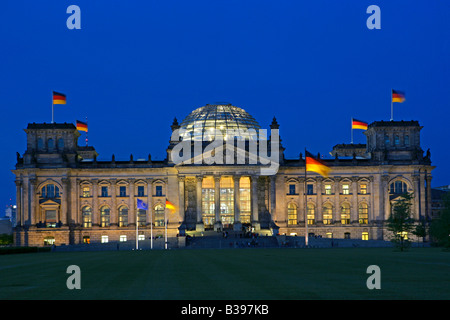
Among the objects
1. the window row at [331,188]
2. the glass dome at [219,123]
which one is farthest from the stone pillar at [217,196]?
the glass dome at [219,123]

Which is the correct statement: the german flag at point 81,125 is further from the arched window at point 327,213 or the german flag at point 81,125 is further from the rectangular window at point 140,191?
the arched window at point 327,213

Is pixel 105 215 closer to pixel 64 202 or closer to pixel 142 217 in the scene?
pixel 142 217

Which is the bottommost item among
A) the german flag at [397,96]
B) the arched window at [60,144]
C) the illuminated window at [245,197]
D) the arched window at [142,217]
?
the arched window at [142,217]

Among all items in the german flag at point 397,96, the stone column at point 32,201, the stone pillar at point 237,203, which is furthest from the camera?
the stone column at point 32,201

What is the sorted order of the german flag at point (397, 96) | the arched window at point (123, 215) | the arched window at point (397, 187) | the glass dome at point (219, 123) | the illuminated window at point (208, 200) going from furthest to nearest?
the glass dome at point (219, 123), the arched window at point (123, 215), the illuminated window at point (208, 200), the arched window at point (397, 187), the german flag at point (397, 96)

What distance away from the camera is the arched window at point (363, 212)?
132500 millimetres

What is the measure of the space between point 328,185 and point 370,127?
13.5 m

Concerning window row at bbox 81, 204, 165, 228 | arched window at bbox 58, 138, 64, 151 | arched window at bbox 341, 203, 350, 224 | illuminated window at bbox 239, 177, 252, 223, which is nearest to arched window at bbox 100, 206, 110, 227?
window row at bbox 81, 204, 165, 228

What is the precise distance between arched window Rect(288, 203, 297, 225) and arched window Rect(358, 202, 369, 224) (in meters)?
12.0
